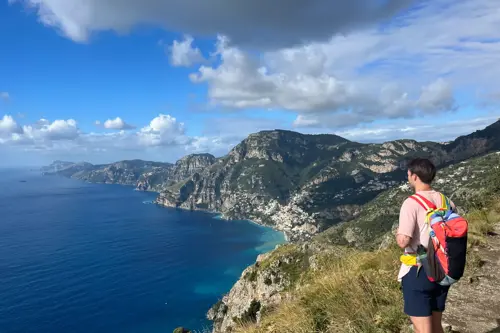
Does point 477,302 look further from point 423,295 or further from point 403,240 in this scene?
point 403,240

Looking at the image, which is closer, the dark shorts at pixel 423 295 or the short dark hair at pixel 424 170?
the dark shorts at pixel 423 295

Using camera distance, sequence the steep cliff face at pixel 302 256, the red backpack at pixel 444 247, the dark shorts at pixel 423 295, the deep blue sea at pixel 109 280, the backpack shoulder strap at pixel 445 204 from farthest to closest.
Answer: the deep blue sea at pixel 109 280
the steep cliff face at pixel 302 256
the backpack shoulder strap at pixel 445 204
the dark shorts at pixel 423 295
the red backpack at pixel 444 247

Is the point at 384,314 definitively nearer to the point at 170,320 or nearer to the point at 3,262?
the point at 170,320

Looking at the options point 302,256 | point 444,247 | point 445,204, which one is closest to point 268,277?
point 302,256

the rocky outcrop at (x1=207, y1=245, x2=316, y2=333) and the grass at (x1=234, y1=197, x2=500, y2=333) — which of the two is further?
the rocky outcrop at (x1=207, y1=245, x2=316, y2=333)

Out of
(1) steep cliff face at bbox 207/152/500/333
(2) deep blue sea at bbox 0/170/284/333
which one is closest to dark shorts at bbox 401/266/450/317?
(1) steep cliff face at bbox 207/152/500/333

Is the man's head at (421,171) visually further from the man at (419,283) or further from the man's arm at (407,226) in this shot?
the man's arm at (407,226)

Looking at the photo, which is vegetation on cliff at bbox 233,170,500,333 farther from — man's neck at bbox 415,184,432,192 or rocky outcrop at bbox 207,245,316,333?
rocky outcrop at bbox 207,245,316,333

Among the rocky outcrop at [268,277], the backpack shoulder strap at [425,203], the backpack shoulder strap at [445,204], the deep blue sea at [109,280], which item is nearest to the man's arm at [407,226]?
the backpack shoulder strap at [425,203]
